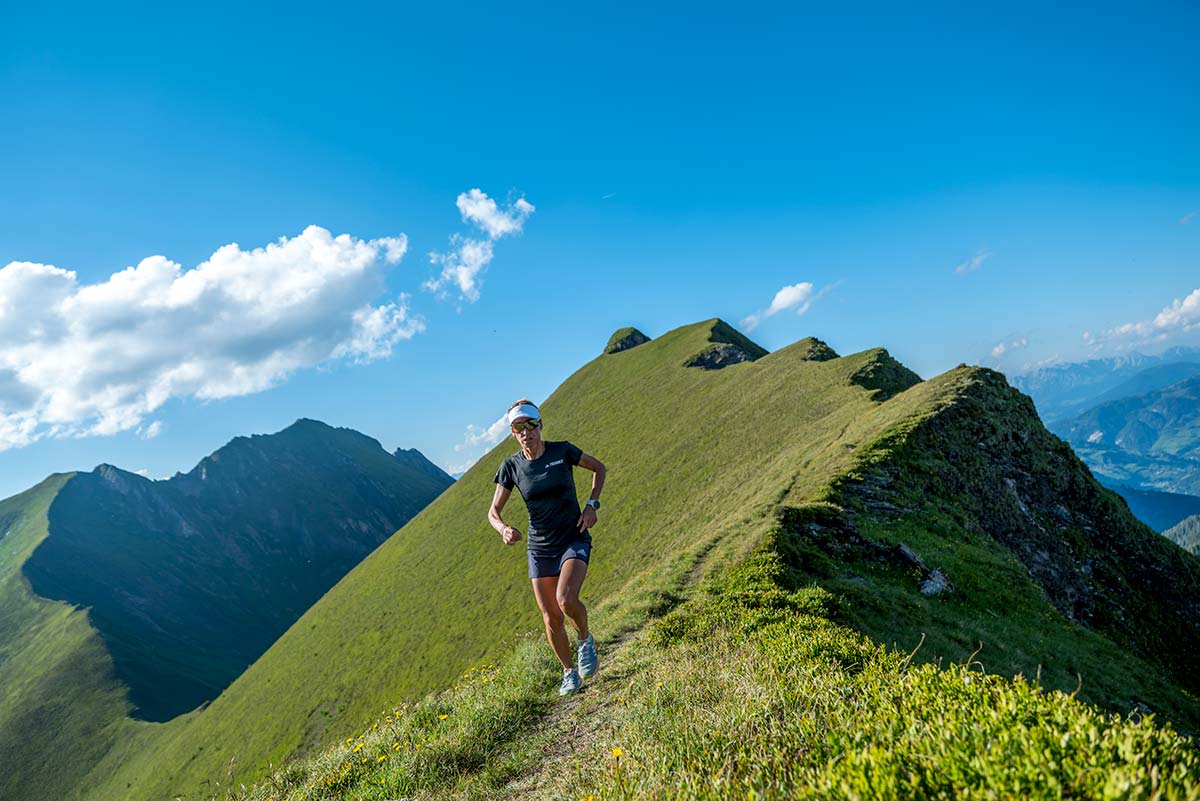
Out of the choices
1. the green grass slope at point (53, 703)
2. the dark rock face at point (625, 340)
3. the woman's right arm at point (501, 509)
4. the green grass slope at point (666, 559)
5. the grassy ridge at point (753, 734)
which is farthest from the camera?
the dark rock face at point (625, 340)

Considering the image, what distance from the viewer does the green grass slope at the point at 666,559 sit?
49.2ft

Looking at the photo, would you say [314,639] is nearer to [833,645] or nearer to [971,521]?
[971,521]

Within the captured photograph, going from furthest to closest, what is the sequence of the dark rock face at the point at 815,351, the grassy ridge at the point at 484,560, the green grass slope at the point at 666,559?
1. the dark rock face at the point at 815,351
2. the grassy ridge at the point at 484,560
3. the green grass slope at the point at 666,559

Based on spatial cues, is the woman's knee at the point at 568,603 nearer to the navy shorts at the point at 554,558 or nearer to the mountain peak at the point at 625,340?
the navy shorts at the point at 554,558

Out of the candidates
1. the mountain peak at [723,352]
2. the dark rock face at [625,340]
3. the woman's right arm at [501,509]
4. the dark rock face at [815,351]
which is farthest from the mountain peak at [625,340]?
the woman's right arm at [501,509]

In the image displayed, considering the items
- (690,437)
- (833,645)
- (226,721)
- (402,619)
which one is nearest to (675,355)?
(690,437)

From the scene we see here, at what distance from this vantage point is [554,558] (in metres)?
8.88

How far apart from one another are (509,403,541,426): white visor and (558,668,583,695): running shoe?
4.12 meters

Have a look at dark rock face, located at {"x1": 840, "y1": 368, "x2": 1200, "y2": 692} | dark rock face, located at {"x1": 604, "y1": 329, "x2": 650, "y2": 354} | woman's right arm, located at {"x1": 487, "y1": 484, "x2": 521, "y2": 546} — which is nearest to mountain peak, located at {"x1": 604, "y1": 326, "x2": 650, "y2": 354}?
dark rock face, located at {"x1": 604, "y1": 329, "x2": 650, "y2": 354}

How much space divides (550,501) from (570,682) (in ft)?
9.45

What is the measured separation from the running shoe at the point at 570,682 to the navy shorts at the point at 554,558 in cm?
167

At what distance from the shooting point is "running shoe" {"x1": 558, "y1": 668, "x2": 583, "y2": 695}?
8.89 metres

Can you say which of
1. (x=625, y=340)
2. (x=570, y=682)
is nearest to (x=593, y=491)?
(x=570, y=682)

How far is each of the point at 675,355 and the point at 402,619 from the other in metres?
76.9
